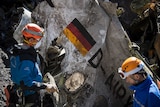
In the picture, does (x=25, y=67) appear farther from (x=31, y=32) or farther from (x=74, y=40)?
(x=74, y=40)

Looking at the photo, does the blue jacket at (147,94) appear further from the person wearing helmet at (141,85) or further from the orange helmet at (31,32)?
the orange helmet at (31,32)

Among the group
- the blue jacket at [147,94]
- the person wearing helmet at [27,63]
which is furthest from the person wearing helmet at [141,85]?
the person wearing helmet at [27,63]

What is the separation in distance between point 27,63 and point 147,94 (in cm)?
150

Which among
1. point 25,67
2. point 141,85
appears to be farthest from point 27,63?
point 141,85

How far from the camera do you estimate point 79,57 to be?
20.7ft

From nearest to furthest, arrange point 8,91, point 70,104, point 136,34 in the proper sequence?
point 8,91 < point 70,104 < point 136,34

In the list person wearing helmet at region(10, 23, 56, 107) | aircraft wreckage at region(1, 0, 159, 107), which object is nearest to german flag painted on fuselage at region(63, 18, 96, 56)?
aircraft wreckage at region(1, 0, 159, 107)

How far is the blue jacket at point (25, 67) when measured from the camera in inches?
201

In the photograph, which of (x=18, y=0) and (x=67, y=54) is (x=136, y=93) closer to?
(x=67, y=54)

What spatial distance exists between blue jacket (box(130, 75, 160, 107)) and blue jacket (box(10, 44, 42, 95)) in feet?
4.18

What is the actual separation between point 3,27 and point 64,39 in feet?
20.4

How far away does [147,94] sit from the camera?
4699 mm

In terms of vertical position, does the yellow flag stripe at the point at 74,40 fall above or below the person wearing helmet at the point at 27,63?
below

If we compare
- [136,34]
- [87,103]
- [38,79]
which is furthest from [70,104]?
[136,34]
